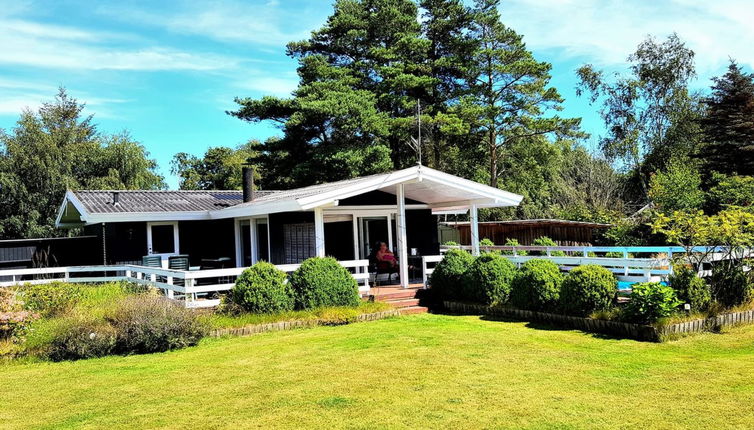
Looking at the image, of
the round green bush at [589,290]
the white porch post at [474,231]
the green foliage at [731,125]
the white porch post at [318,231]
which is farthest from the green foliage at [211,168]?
the round green bush at [589,290]

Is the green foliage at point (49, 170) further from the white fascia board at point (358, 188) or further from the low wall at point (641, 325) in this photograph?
the low wall at point (641, 325)

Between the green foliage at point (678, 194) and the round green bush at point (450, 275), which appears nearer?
the round green bush at point (450, 275)

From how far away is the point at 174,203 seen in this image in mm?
20828

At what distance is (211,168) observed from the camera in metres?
54.1

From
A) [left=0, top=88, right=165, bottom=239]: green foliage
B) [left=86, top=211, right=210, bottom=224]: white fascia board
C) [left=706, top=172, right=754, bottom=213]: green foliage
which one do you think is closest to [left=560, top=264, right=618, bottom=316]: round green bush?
[left=86, top=211, right=210, bottom=224]: white fascia board

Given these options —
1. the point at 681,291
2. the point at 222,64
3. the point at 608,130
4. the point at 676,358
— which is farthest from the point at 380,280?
the point at 608,130

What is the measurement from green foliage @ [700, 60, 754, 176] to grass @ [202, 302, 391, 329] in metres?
24.6

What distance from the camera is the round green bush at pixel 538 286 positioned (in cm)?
1138

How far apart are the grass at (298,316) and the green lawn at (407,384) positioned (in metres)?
0.90

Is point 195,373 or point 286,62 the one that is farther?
point 286,62

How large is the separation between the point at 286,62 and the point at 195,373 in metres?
31.5

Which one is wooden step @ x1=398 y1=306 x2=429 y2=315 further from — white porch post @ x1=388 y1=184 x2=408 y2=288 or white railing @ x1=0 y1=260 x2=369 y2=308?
white porch post @ x1=388 y1=184 x2=408 y2=288

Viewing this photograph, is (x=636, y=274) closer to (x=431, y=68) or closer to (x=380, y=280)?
(x=380, y=280)

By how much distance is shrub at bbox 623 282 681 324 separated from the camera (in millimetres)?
9484
